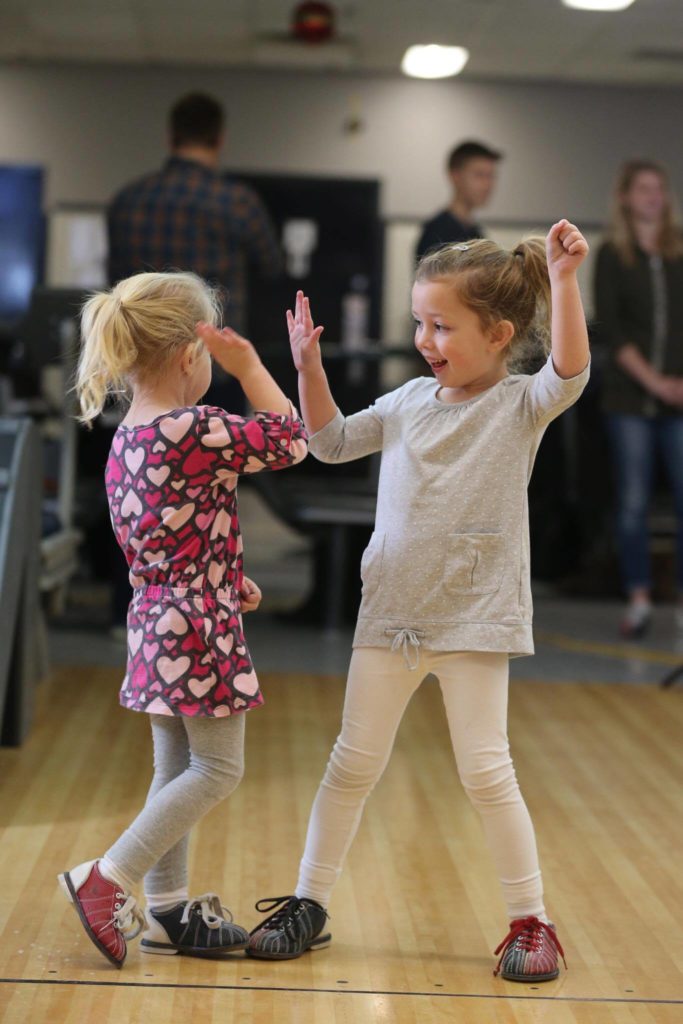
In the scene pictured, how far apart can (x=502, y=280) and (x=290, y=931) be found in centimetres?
94

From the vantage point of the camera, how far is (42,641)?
380 cm

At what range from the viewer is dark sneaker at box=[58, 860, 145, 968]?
1863mm

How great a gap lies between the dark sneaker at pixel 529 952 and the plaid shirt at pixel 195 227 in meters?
2.67

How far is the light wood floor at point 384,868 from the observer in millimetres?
1841

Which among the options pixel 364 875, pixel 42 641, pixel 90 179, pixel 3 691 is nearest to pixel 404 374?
pixel 90 179

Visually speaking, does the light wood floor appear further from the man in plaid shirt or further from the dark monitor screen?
the dark monitor screen

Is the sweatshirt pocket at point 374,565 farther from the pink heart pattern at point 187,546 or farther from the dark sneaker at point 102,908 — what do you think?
the dark sneaker at point 102,908

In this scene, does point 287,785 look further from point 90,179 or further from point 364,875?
point 90,179

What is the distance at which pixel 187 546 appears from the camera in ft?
6.15

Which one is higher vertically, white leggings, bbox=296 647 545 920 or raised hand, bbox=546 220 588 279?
raised hand, bbox=546 220 588 279

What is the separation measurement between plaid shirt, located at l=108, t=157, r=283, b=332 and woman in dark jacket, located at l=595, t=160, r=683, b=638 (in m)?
1.31

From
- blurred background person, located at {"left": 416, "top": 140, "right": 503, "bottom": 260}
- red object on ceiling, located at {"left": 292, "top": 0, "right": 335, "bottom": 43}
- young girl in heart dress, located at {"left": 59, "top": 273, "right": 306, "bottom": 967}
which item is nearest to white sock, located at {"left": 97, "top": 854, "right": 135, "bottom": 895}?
young girl in heart dress, located at {"left": 59, "top": 273, "right": 306, "bottom": 967}

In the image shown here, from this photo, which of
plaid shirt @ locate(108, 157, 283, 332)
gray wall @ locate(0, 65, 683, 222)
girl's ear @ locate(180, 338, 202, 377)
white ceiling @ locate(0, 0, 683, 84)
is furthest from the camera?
gray wall @ locate(0, 65, 683, 222)

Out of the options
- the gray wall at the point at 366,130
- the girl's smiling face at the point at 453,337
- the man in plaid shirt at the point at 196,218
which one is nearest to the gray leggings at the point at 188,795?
the girl's smiling face at the point at 453,337
